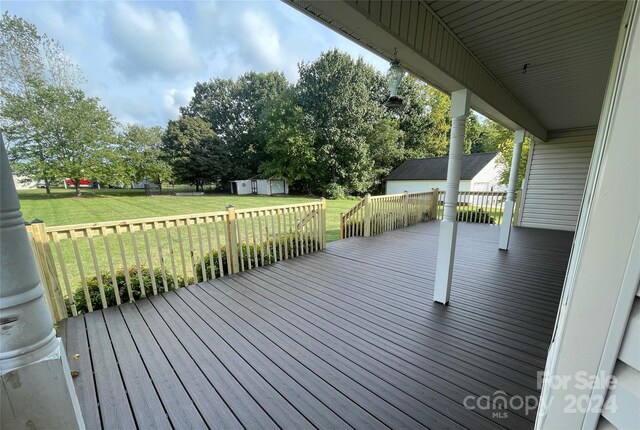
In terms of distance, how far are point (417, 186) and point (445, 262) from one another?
16.0 m

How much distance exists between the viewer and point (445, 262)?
9.27ft

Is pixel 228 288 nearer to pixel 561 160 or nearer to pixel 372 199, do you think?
pixel 372 199

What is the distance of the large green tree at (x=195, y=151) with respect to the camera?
21.8 m

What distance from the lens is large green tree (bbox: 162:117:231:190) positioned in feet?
71.4

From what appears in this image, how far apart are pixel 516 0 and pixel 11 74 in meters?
17.2

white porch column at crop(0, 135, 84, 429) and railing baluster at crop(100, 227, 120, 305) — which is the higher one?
white porch column at crop(0, 135, 84, 429)

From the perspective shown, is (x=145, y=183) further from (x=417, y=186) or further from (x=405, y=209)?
(x=405, y=209)

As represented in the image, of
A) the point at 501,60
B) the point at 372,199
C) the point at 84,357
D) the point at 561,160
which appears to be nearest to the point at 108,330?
the point at 84,357

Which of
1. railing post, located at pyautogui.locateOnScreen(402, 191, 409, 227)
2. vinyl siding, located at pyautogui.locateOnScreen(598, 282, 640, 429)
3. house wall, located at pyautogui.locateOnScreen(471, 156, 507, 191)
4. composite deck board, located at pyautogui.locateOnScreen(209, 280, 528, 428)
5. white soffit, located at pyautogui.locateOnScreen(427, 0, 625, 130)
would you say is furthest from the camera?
house wall, located at pyautogui.locateOnScreen(471, 156, 507, 191)

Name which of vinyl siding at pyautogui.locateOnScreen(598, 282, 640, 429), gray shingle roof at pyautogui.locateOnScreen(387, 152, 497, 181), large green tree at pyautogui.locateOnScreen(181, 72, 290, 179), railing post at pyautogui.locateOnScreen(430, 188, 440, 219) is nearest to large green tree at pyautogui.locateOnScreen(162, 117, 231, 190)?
large green tree at pyautogui.locateOnScreen(181, 72, 290, 179)

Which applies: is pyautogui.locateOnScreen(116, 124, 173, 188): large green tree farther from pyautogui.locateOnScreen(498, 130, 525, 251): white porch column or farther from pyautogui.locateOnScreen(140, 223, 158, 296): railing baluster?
A: pyautogui.locateOnScreen(498, 130, 525, 251): white porch column

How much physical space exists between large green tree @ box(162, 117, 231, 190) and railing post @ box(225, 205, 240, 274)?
21.3m

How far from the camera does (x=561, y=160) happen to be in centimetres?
637

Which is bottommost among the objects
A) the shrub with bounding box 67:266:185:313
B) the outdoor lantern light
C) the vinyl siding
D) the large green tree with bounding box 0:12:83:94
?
the shrub with bounding box 67:266:185:313
